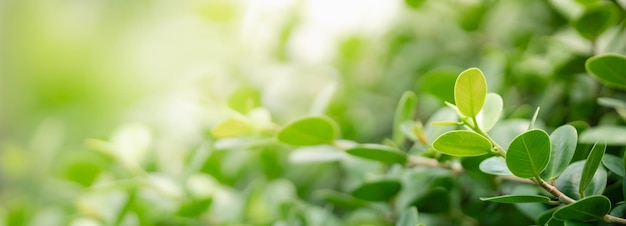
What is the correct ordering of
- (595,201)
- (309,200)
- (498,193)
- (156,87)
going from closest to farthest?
(595,201) → (498,193) → (309,200) → (156,87)

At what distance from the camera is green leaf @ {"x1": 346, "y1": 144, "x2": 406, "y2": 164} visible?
0.47 m

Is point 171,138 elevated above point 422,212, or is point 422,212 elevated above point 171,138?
point 171,138

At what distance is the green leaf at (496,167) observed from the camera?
1.34 ft

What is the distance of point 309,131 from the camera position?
20.1 inches

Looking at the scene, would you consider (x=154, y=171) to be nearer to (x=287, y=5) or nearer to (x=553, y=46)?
(x=287, y=5)

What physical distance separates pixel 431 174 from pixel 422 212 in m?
0.05

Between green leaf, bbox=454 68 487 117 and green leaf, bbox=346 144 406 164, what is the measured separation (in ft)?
0.31

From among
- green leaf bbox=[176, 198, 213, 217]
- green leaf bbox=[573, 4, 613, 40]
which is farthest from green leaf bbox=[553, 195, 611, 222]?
green leaf bbox=[176, 198, 213, 217]

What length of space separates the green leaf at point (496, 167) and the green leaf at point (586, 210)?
0.14ft

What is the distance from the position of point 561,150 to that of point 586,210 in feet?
0.14

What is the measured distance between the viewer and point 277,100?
84 cm

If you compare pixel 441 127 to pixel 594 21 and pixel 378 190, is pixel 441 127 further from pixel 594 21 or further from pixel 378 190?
pixel 594 21

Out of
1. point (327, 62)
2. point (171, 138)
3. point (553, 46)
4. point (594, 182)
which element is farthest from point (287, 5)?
point (594, 182)

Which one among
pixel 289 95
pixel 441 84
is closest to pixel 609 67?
pixel 441 84
